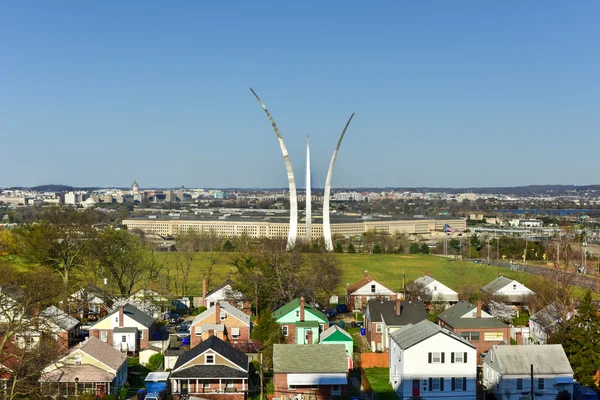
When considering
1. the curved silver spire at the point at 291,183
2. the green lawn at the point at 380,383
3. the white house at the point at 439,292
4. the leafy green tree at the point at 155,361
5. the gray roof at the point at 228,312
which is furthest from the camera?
the curved silver spire at the point at 291,183

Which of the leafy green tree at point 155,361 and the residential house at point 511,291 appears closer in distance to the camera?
the leafy green tree at point 155,361

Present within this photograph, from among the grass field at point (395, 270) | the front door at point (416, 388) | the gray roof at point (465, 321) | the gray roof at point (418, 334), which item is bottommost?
the grass field at point (395, 270)

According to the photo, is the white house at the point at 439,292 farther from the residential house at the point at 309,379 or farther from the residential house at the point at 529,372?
the residential house at the point at 309,379

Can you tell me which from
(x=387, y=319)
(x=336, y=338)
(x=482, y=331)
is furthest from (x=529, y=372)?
(x=387, y=319)

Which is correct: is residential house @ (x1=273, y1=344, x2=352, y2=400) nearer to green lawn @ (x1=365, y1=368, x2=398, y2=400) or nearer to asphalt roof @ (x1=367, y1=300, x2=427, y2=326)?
green lawn @ (x1=365, y1=368, x2=398, y2=400)

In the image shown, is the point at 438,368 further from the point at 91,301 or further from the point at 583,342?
the point at 91,301

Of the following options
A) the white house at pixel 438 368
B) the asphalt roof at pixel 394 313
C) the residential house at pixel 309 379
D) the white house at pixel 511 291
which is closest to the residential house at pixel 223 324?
the asphalt roof at pixel 394 313

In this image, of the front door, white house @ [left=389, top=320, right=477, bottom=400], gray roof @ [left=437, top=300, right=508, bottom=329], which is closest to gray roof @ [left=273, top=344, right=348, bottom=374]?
white house @ [left=389, top=320, right=477, bottom=400]

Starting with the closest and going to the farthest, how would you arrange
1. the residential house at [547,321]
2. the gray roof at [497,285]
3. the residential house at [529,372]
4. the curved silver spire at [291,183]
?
the residential house at [529,372], the residential house at [547,321], the gray roof at [497,285], the curved silver spire at [291,183]
